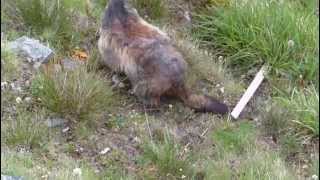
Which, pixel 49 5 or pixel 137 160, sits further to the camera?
pixel 49 5

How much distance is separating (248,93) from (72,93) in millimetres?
1724

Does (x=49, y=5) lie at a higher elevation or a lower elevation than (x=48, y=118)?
higher

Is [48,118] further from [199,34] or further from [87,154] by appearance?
[199,34]

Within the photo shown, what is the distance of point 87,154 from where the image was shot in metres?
5.92

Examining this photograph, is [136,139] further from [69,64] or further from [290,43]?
[290,43]

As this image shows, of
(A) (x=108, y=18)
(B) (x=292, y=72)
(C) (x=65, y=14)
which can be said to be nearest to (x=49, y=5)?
(C) (x=65, y=14)

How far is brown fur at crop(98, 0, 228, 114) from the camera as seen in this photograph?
622 centimetres

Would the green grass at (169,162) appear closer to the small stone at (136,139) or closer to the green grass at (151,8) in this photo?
the small stone at (136,139)

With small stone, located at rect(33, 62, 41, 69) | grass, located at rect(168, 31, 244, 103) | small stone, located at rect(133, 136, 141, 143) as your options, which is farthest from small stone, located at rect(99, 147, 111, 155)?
grass, located at rect(168, 31, 244, 103)

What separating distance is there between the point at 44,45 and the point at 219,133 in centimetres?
172

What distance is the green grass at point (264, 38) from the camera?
7133 millimetres

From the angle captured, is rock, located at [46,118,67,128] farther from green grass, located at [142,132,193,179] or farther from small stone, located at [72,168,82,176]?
green grass, located at [142,132,193,179]

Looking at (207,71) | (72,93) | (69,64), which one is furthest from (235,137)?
(69,64)

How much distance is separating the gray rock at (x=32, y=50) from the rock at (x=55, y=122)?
0.63 m
